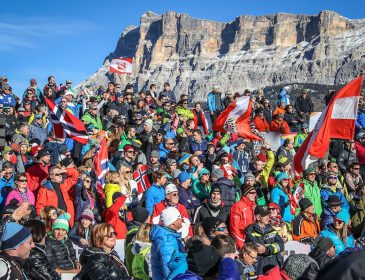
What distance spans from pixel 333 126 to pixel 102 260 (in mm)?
5715

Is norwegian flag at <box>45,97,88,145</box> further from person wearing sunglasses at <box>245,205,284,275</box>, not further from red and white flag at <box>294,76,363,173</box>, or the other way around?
person wearing sunglasses at <box>245,205,284,275</box>

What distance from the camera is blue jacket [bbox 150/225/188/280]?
466 centimetres

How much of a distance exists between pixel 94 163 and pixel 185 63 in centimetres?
17688

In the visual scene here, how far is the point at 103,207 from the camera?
9.09 metres

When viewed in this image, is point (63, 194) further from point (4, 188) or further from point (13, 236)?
point (13, 236)

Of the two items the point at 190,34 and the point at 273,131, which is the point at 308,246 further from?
the point at 190,34

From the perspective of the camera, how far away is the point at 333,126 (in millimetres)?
9227

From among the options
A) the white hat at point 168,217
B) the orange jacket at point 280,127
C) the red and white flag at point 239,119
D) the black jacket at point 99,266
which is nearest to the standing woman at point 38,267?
the black jacket at point 99,266

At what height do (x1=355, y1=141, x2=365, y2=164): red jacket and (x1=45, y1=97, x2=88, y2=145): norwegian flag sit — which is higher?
(x1=45, y1=97, x2=88, y2=145): norwegian flag

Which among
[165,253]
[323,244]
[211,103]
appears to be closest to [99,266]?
[165,253]

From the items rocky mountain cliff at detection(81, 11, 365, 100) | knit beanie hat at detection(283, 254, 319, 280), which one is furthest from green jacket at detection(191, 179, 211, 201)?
rocky mountain cliff at detection(81, 11, 365, 100)

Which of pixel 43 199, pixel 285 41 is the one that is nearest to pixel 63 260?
pixel 43 199

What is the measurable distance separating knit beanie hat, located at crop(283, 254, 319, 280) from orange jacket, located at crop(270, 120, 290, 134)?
10.00m

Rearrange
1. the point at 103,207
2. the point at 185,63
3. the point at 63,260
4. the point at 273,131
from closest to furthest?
the point at 63,260 → the point at 103,207 → the point at 273,131 → the point at 185,63
